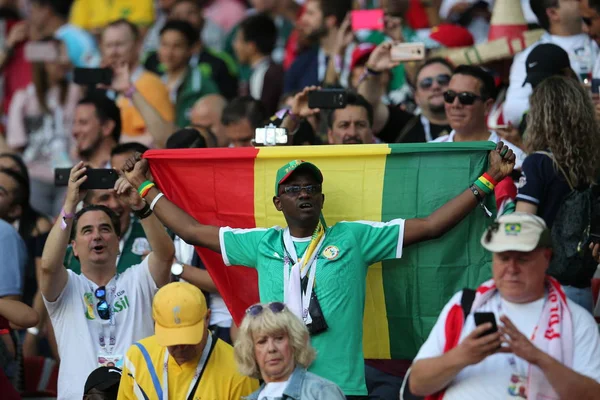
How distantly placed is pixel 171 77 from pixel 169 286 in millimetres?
5529

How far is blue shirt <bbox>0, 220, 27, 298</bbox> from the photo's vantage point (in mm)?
8742

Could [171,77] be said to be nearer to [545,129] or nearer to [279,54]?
[279,54]

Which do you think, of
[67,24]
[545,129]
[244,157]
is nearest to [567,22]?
[545,129]

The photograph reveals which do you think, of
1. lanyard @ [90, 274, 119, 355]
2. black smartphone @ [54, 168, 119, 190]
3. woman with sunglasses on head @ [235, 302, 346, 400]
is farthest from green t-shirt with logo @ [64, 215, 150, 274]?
woman with sunglasses on head @ [235, 302, 346, 400]

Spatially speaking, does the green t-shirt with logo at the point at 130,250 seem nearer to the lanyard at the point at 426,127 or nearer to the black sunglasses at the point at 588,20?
the lanyard at the point at 426,127

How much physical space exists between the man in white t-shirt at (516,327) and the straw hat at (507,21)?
16.1ft

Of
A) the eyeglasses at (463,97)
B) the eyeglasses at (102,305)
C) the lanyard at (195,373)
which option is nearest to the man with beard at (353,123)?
the eyeglasses at (463,97)

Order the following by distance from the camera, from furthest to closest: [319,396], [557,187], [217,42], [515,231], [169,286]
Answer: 1. [217,42]
2. [557,187]
3. [169,286]
4. [319,396]
5. [515,231]

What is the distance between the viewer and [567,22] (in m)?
10.1

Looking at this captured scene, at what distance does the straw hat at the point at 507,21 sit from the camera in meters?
10.9

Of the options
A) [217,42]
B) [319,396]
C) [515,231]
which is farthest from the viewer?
[217,42]

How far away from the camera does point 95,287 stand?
831 centimetres

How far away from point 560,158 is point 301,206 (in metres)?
1.69

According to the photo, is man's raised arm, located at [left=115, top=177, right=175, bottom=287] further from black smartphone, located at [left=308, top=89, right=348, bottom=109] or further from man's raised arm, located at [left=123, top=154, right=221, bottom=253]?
black smartphone, located at [left=308, top=89, right=348, bottom=109]
